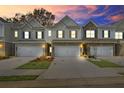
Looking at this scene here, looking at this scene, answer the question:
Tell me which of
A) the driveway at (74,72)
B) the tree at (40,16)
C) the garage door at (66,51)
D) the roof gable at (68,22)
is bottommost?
the driveway at (74,72)

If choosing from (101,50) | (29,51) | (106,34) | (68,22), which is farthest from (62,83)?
(106,34)

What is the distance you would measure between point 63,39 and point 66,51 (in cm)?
242

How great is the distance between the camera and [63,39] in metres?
43.3

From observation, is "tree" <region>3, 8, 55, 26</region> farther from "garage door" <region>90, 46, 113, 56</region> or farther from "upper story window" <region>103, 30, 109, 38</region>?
"garage door" <region>90, 46, 113, 56</region>

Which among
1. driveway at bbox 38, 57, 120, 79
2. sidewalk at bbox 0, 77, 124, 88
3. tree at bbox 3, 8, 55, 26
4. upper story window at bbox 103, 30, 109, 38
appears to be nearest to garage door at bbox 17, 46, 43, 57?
tree at bbox 3, 8, 55, 26

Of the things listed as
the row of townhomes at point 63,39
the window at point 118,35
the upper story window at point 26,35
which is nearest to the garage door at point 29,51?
the row of townhomes at point 63,39

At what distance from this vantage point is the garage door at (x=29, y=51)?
137 feet

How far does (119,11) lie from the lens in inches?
1666

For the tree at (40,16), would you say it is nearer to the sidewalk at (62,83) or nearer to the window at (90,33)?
the window at (90,33)

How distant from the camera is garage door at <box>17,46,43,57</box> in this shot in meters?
41.7

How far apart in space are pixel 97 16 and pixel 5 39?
13354mm

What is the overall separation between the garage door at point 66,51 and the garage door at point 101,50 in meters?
2.33
